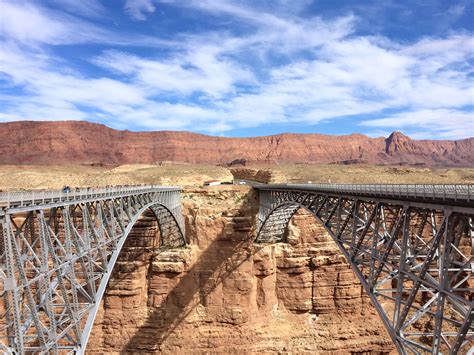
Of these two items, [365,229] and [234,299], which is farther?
[234,299]

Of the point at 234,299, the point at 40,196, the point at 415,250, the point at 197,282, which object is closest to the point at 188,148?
the point at 197,282

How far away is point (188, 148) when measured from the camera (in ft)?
538

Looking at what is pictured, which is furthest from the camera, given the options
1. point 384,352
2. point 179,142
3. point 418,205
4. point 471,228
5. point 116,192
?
point 179,142

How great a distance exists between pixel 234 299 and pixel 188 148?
130 metres

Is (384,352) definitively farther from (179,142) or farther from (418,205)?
(179,142)

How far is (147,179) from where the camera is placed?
59.0 metres

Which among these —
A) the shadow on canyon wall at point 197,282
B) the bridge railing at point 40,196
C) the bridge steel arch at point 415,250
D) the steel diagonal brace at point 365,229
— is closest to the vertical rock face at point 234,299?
the shadow on canyon wall at point 197,282

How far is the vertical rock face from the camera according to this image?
36.7 metres

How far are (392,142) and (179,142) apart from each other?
109 meters

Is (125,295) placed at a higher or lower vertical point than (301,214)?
lower

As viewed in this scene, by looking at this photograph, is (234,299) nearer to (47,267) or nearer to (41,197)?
(47,267)

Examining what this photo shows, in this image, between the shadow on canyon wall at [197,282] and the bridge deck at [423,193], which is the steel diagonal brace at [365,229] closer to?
the bridge deck at [423,193]

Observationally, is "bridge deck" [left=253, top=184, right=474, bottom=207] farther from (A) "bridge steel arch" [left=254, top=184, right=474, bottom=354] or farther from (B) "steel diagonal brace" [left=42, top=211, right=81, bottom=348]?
(B) "steel diagonal brace" [left=42, top=211, right=81, bottom=348]

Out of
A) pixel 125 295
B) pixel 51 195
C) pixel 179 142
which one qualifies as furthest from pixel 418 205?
pixel 179 142
